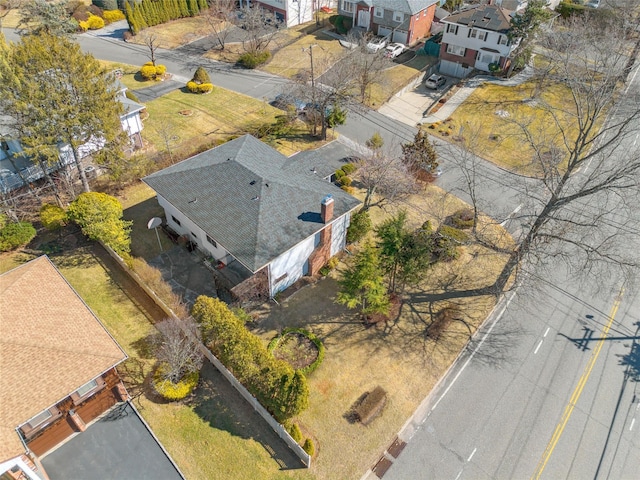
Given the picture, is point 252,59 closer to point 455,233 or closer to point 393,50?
point 393,50

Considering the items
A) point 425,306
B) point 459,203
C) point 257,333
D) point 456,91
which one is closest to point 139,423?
point 257,333

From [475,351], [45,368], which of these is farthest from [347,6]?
[45,368]

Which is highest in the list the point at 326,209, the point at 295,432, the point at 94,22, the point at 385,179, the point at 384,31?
the point at 326,209

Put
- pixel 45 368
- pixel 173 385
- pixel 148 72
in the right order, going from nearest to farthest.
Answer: pixel 45 368, pixel 173 385, pixel 148 72

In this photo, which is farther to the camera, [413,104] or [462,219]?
[413,104]

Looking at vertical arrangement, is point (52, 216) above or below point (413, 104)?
above

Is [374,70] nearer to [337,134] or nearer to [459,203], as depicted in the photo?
[337,134]

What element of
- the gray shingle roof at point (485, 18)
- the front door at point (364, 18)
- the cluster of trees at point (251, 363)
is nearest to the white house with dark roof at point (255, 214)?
the cluster of trees at point (251, 363)
